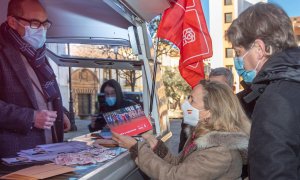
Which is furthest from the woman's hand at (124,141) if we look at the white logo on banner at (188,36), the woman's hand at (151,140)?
the white logo on banner at (188,36)

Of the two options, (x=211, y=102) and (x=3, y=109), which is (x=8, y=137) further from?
(x=211, y=102)

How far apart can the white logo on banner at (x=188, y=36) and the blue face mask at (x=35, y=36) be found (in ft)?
4.85

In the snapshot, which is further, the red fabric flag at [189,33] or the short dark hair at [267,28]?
the red fabric flag at [189,33]

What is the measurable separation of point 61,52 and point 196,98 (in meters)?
3.33

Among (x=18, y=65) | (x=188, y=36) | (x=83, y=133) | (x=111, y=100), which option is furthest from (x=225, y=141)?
(x=83, y=133)

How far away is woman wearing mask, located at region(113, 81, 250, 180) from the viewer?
235 centimetres

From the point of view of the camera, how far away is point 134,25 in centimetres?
380

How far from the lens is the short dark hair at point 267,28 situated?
179 centimetres

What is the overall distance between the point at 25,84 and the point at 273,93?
73.4 inches

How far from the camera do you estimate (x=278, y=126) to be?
1.49 m

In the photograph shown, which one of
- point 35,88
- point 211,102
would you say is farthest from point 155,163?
point 35,88

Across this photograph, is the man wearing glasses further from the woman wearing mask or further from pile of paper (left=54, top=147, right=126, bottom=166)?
the woman wearing mask

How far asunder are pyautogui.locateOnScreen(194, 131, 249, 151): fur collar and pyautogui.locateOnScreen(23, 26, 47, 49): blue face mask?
4.94 ft

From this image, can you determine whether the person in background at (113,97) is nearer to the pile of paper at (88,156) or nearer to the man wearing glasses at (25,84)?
the man wearing glasses at (25,84)
